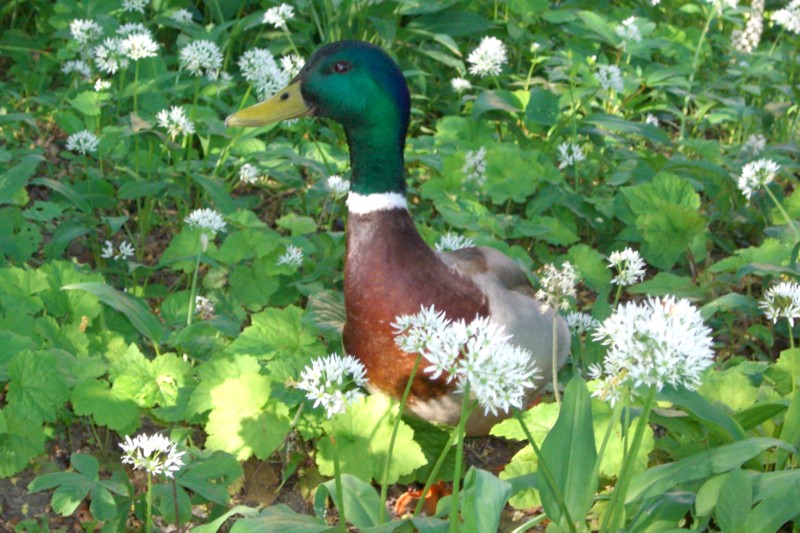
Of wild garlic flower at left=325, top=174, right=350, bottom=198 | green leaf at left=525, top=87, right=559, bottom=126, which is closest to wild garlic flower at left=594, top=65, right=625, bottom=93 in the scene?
green leaf at left=525, top=87, right=559, bottom=126

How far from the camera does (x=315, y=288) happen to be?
3.53 m

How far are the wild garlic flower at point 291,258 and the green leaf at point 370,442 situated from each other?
0.99 metres

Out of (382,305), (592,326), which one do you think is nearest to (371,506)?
(382,305)

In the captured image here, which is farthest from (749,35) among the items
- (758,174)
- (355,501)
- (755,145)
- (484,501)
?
(484,501)

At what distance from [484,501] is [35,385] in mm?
1234

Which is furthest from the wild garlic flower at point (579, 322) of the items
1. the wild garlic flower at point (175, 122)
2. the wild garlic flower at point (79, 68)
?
the wild garlic flower at point (79, 68)

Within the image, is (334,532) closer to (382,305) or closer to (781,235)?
(382,305)

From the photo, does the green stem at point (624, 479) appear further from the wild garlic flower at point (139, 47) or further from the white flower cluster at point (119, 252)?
the wild garlic flower at point (139, 47)

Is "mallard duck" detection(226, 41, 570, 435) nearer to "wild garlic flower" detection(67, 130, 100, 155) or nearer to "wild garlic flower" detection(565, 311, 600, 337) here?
"wild garlic flower" detection(565, 311, 600, 337)

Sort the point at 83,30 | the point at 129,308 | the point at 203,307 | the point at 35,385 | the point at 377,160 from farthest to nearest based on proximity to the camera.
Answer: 1. the point at 83,30
2. the point at 203,307
3. the point at 377,160
4. the point at 129,308
5. the point at 35,385

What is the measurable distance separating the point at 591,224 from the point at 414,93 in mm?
1412

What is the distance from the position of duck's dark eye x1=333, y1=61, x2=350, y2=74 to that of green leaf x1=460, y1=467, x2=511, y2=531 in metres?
1.47

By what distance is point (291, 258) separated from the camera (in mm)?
3596

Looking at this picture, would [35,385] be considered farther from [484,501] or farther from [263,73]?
[263,73]
